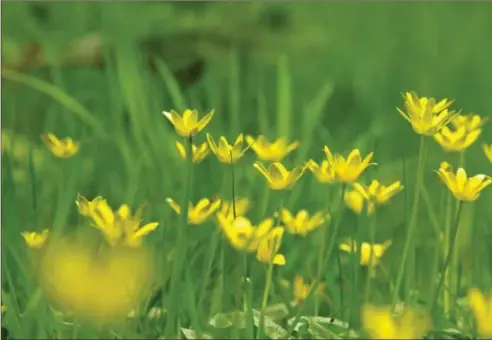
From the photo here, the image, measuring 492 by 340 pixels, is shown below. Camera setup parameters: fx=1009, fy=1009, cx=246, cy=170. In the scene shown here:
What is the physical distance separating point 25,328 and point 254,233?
28cm

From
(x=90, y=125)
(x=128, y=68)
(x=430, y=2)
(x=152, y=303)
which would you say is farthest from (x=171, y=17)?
(x=152, y=303)

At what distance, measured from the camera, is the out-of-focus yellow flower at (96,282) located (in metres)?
0.87

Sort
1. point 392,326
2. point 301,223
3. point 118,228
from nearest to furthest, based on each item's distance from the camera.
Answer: point 392,326 → point 118,228 → point 301,223

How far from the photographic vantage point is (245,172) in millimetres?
1823

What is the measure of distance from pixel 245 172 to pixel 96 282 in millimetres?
965

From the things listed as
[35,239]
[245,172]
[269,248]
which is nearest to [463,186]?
[269,248]

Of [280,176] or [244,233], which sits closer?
[244,233]

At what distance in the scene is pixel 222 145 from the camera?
42.8 inches

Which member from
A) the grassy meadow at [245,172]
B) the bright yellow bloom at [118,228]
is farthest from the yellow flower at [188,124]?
the bright yellow bloom at [118,228]

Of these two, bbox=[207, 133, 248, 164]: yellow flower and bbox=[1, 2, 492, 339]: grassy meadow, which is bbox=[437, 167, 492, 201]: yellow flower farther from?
bbox=[207, 133, 248, 164]: yellow flower

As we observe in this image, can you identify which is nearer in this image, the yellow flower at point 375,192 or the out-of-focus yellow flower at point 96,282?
the out-of-focus yellow flower at point 96,282

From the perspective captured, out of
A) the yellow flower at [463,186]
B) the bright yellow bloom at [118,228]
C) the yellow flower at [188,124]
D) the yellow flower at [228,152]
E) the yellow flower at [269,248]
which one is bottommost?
the yellow flower at [269,248]

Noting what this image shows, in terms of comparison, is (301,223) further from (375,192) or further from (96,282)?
(96,282)

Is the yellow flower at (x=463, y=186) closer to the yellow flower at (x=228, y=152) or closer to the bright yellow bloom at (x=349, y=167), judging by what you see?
the bright yellow bloom at (x=349, y=167)
